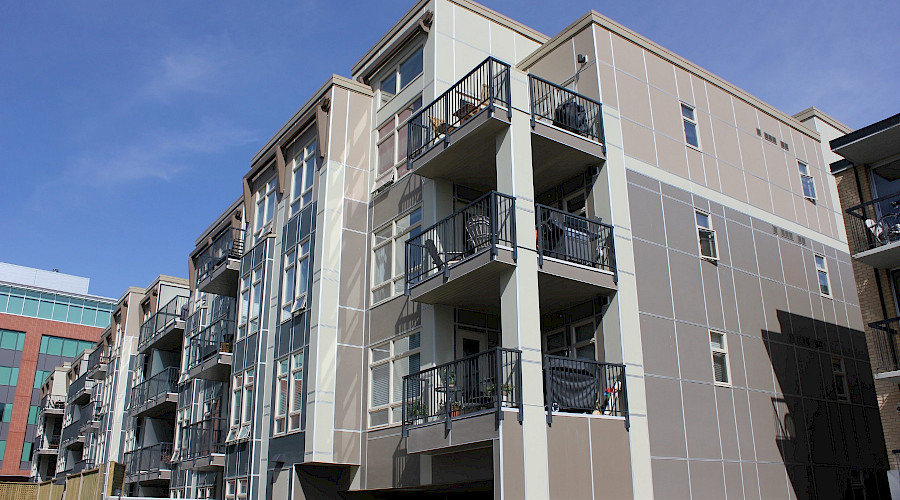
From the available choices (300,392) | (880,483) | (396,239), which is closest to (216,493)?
(300,392)

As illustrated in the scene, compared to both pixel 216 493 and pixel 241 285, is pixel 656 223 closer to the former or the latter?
pixel 241 285

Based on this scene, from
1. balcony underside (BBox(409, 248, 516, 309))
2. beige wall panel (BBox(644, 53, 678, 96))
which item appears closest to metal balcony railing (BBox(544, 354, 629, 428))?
balcony underside (BBox(409, 248, 516, 309))

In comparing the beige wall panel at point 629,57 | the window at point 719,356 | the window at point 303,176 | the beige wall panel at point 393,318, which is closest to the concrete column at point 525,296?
the beige wall panel at point 629,57

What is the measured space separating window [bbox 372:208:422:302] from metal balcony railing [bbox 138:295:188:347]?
58.6ft

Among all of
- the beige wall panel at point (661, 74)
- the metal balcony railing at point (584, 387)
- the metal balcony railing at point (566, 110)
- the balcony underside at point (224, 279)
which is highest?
the beige wall panel at point (661, 74)

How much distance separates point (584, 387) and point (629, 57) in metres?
9.25

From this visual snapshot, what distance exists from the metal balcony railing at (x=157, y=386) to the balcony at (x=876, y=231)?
2777cm

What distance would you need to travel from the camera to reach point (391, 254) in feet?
71.4

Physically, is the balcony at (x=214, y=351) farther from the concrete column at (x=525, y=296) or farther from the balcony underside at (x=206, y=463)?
the concrete column at (x=525, y=296)

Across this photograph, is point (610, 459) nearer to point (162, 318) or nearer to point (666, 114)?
point (666, 114)

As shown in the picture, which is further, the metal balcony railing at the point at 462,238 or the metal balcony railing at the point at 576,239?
the metal balcony railing at the point at 576,239

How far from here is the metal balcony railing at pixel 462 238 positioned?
16875 mm

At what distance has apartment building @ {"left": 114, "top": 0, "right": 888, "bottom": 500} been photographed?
16.8 m

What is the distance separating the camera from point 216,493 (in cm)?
2766
